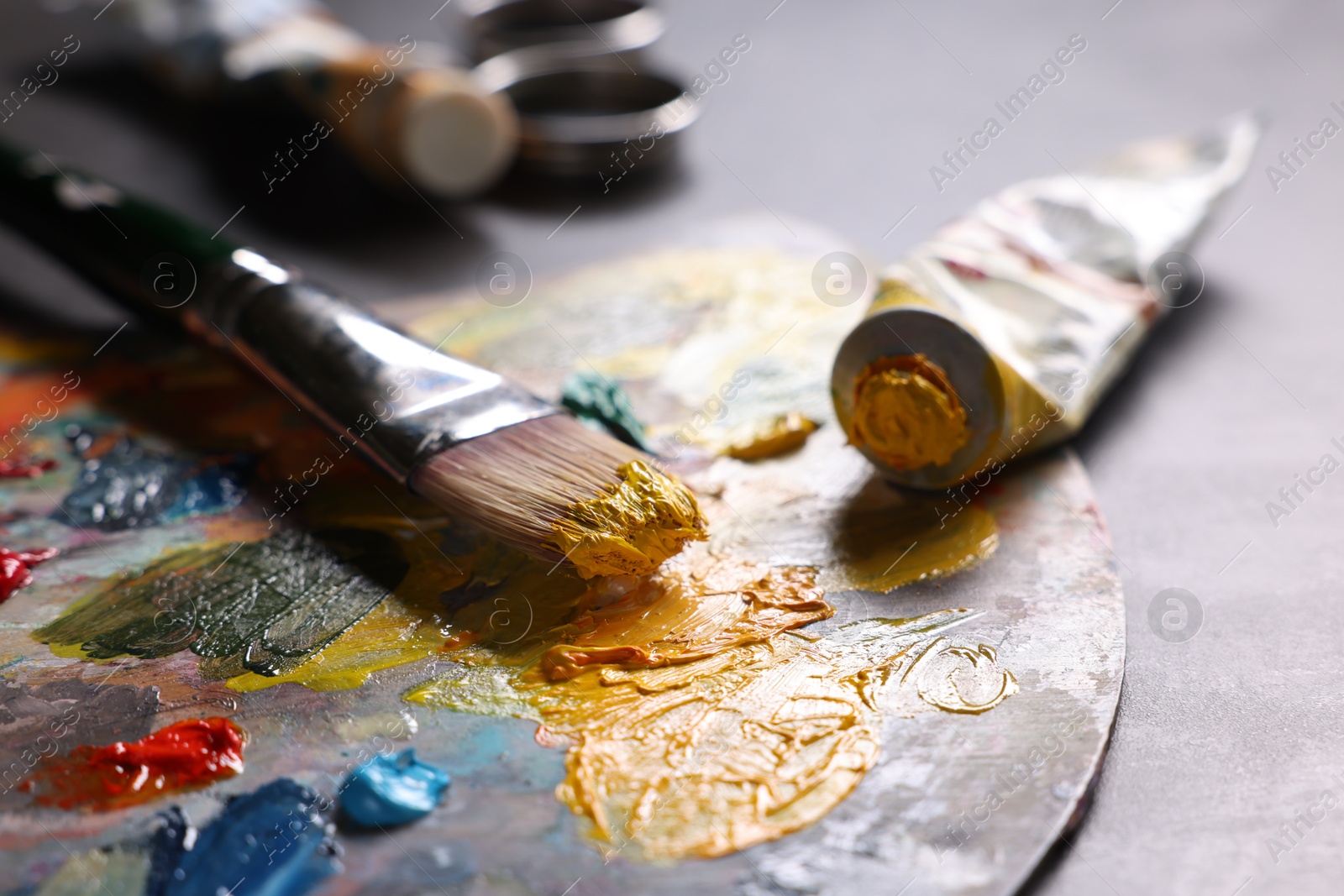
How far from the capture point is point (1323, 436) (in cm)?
181

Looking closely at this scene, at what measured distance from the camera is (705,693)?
1298mm

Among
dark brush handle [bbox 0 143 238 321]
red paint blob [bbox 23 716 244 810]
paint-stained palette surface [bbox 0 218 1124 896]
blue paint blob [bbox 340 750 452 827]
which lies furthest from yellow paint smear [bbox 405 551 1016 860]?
dark brush handle [bbox 0 143 238 321]

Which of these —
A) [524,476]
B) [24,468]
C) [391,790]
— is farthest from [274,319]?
[391,790]

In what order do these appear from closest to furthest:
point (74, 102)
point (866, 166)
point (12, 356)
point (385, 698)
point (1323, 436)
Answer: point (385, 698) → point (1323, 436) → point (12, 356) → point (866, 166) → point (74, 102)

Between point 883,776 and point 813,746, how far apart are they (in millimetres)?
79

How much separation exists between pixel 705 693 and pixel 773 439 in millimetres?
544

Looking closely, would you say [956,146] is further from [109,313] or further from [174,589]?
[174,589]

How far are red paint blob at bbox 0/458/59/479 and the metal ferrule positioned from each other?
0.31m

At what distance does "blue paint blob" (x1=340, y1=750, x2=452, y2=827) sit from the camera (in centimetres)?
115

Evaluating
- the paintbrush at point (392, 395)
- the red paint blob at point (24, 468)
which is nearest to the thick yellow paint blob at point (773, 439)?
the paintbrush at point (392, 395)

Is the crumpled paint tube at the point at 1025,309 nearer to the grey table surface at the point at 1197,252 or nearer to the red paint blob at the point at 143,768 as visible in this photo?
the grey table surface at the point at 1197,252

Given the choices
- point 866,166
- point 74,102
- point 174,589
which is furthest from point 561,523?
point 74,102

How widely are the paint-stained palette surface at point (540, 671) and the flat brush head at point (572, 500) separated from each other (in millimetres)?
87

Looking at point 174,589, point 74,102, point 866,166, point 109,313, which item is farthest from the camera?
point 74,102
